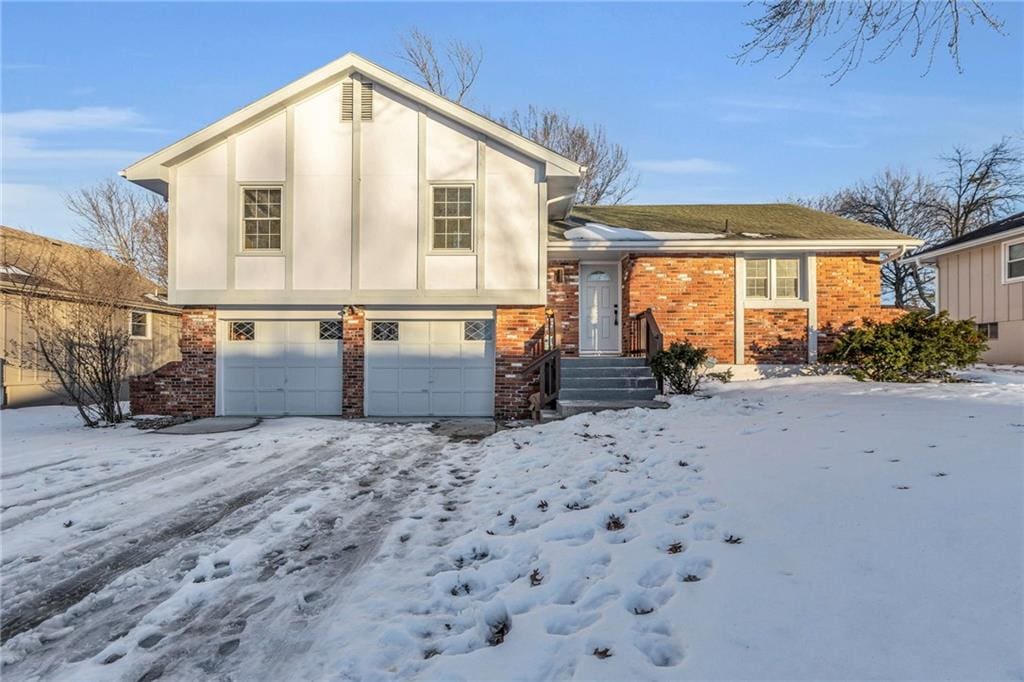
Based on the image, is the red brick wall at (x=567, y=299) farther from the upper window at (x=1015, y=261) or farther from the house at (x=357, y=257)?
the upper window at (x=1015, y=261)

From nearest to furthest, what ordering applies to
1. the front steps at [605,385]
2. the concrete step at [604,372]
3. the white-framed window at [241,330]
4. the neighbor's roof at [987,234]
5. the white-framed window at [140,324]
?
the front steps at [605,385]
the concrete step at [604,372]
the white-framed window at [241,330]
the neighbor's roof at [987,234]
the white-framed window at [140,324]

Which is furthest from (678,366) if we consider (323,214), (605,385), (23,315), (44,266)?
(44,266)

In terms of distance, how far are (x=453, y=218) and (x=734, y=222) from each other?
787cm

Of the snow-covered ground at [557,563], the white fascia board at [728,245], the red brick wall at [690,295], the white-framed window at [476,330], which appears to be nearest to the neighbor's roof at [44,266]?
the white-framed window at [476,330]

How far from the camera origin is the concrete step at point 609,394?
9.76 meters

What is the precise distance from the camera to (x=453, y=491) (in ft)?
17.4

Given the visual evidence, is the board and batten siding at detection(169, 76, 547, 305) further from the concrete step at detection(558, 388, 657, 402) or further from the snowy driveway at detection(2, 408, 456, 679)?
the snowy driveway at detection(2, 408, 456, 679)

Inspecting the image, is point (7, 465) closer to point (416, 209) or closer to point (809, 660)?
point (416, 209)

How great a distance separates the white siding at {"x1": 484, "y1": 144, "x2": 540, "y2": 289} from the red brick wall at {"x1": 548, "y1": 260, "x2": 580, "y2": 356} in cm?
214

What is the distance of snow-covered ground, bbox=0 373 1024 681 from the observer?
2289mm

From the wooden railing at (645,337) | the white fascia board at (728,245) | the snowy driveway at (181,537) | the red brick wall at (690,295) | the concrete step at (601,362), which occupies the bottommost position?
the snowy driveway at (181,537)

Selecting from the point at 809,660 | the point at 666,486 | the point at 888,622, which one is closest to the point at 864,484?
the point at 666,486

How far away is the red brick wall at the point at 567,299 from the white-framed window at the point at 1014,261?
13.5 meters

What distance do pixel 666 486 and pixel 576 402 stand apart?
4943 mm
